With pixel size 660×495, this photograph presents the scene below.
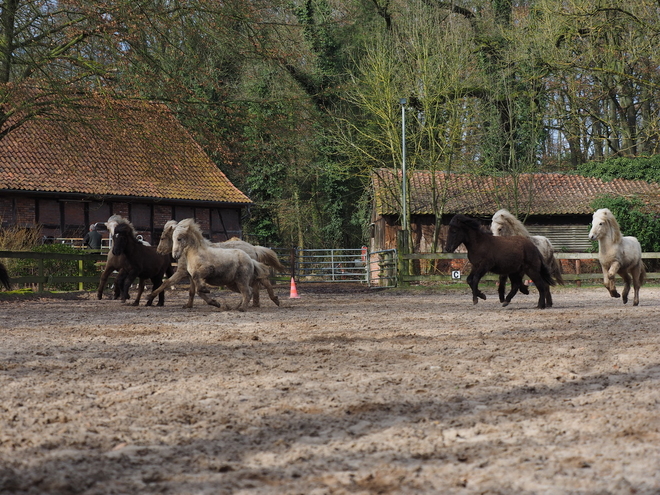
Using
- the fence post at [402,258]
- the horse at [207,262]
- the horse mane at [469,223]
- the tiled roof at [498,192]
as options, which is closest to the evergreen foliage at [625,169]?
the tiled roof at [498,192]

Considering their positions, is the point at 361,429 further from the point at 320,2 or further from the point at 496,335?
the point at 320,2

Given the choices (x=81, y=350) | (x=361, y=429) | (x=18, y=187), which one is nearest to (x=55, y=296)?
(x=18, y=187)

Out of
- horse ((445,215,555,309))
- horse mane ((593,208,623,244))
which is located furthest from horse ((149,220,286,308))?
horse mane ((593,208,623,244))

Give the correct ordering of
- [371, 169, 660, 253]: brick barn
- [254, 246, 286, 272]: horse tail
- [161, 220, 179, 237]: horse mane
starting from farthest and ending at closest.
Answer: [371, 169, 660, 253]: brick barn
[254, 246, 286, 272]: horse tail
[161, 220, 179, 237]: horse mane

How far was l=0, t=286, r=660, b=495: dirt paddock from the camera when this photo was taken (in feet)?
11.9

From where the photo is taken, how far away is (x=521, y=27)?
35.8 m

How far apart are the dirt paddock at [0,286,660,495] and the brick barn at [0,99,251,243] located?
8.56m

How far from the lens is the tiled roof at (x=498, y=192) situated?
37469 mm

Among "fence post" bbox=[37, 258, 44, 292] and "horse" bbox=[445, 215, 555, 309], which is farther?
"fence post" bbox=[37, 258, 44, 292]

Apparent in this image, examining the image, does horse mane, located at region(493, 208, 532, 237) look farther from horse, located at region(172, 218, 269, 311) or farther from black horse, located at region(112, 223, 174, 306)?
black horse, located at region(112, 223, 174, 306)

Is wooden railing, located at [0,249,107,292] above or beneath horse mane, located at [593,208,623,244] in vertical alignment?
beneath

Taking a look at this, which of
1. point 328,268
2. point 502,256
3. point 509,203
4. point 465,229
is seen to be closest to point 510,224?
point 465,229

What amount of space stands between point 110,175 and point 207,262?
327 inches

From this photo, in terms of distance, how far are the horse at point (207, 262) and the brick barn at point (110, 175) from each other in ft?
13.1
